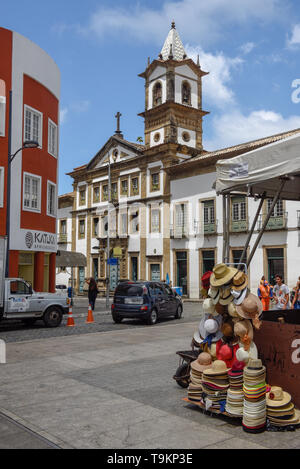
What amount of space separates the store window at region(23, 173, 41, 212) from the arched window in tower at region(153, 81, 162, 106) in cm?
2146

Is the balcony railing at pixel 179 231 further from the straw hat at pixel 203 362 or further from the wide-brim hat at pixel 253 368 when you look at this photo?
the wide-brim hat at pixel 253 368

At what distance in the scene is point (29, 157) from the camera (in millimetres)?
21516

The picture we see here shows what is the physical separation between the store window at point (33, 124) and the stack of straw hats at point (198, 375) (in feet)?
58.1

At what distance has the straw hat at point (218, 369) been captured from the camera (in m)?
5.82

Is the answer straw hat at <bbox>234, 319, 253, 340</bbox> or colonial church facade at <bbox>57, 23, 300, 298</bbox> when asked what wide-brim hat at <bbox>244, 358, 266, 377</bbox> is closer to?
straw hat at <bbox>234, 319, 253, 340</bbox>

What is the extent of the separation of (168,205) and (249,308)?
3084 cm

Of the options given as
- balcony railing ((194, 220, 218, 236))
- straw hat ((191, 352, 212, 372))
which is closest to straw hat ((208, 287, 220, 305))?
straw hat ((191, 352, 212, 372))

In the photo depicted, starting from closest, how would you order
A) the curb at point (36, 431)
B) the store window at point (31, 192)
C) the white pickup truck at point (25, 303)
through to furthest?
the curb at point (36, 431)
the white pickup truck at point (25, 303)
the store window at point (31, 192)

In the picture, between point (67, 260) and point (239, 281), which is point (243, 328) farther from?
point (67, 260)

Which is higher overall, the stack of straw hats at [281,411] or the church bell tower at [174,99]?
the church bell tower at [174,99]

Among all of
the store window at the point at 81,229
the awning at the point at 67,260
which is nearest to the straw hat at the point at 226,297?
the awning at the point at 67,260

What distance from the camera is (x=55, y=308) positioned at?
54.2 ft
